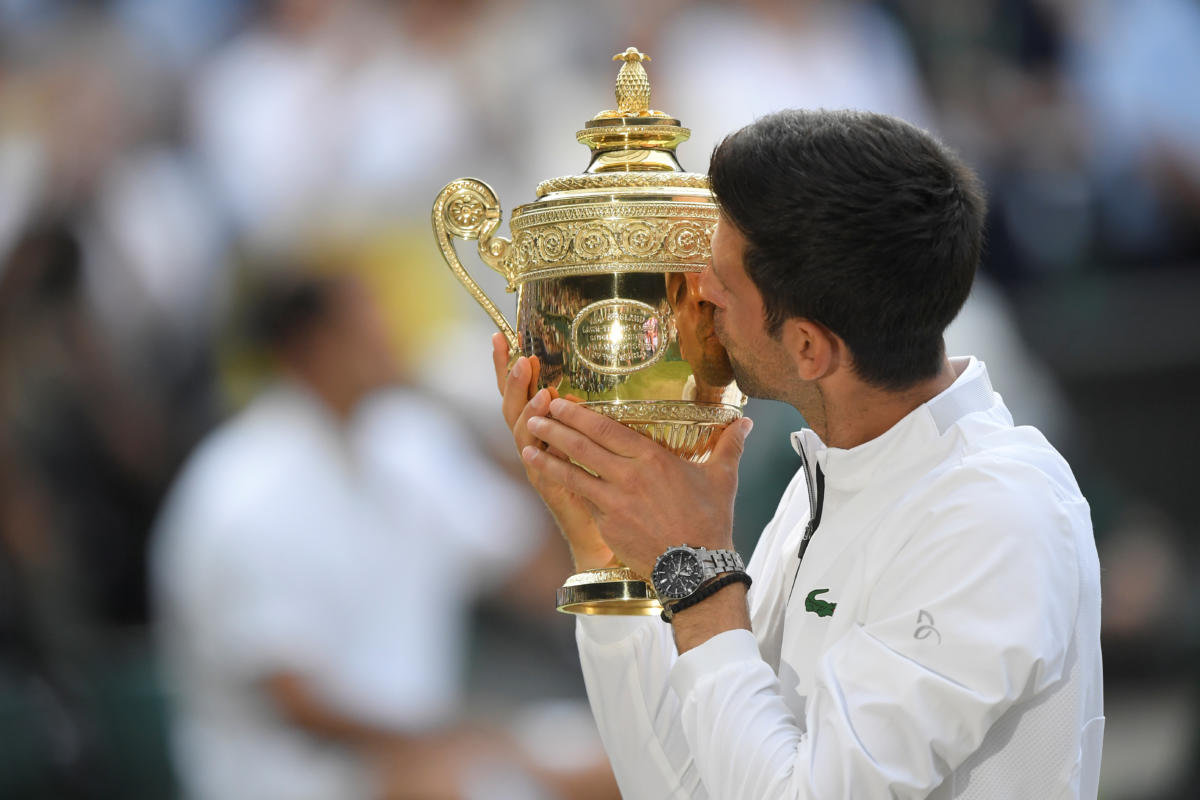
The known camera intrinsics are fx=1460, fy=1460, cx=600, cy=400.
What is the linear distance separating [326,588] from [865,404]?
3076mm

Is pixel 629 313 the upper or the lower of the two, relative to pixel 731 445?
upper

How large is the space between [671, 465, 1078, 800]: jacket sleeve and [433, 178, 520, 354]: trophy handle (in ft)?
2.36

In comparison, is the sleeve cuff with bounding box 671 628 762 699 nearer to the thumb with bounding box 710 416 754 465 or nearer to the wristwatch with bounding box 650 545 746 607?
the wristwatch with bounding box 650 545 746 607

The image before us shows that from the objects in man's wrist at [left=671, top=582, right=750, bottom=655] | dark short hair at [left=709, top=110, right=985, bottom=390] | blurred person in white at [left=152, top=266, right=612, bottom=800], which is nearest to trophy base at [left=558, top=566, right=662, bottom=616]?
man's wrist at [left=671, top=582, right=750, bottom=655]

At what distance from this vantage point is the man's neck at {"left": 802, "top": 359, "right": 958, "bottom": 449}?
1740mm

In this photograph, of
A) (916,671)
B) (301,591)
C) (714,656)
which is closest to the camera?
(916,671)

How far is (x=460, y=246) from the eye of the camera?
17.3 feet

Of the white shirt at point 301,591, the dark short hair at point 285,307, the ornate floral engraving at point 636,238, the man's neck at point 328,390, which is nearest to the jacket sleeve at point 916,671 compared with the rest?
the ornate floral engraving at point 636,238

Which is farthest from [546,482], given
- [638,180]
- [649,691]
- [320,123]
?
[320,123]

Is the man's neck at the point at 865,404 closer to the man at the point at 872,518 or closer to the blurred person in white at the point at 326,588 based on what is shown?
the man at the point at 872,518

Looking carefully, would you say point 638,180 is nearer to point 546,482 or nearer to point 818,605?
point 546,482

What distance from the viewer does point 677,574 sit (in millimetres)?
1745

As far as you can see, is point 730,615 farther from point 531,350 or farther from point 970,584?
point 531,350

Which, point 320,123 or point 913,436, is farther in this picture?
point 320,123
